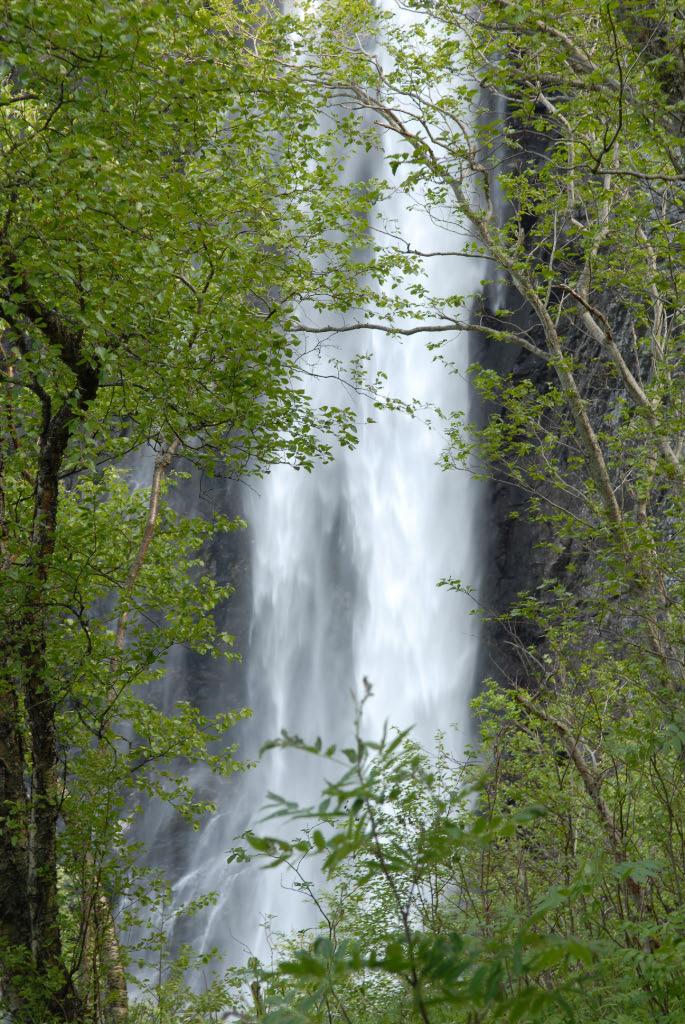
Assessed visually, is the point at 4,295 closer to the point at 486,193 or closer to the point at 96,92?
the point at 96,92

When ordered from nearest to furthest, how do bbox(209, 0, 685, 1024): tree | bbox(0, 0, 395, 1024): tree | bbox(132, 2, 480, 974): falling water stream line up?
bbox(209, 0, 685, 1024): tree → bbox(0, 0, 395, 1024): tree → bbox(132, 2, 480, 974): falling water stream

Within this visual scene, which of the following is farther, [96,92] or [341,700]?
[341,700]

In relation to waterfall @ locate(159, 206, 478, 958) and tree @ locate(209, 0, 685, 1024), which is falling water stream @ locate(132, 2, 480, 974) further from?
tree @ locate(209, 0, 685, 1024)

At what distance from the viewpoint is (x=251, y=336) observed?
6.62 meters

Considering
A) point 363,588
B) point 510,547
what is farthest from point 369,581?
point 510,547

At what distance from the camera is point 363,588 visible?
24.8 meters

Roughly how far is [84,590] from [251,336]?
8.11 ft

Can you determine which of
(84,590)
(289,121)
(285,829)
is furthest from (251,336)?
(285,829)

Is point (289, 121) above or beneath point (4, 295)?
above

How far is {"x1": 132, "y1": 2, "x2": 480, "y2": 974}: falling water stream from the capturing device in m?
23.1

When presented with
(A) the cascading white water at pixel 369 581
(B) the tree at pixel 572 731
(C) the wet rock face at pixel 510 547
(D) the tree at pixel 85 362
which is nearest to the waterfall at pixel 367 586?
(A) the cascading white water at pixel 369 581

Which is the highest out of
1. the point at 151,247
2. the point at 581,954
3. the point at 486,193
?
the point at 486,193

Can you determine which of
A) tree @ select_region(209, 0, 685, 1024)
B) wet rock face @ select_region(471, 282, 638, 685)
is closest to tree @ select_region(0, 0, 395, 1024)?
tree @ select_region(209, 0, 685, 1024)

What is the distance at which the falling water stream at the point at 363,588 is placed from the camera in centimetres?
2306
